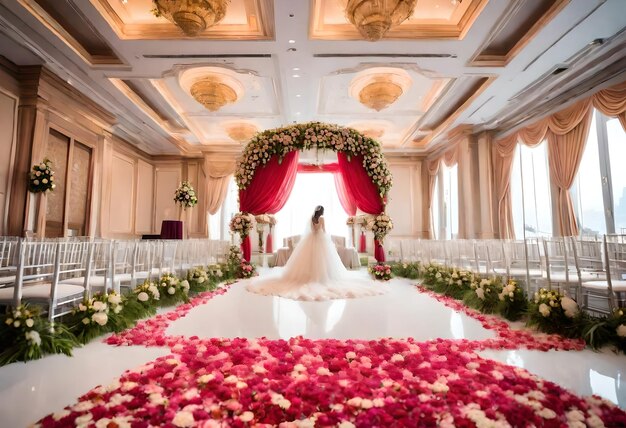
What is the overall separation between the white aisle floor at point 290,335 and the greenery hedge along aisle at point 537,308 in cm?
18

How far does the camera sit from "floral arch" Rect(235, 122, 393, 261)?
604 cm

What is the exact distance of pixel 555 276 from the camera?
11.5 feet

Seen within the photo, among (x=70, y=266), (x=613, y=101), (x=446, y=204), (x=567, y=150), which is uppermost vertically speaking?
(x=613, y=101)

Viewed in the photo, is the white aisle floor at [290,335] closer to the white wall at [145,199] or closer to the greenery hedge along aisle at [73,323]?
the greenery hedge along aisle at [73,323]

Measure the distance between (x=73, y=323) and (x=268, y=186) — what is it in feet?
13.1

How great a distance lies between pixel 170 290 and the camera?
12.7ft

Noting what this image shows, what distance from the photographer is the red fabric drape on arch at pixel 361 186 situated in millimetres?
6211

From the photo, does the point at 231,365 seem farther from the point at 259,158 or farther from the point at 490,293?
the point at 259,158

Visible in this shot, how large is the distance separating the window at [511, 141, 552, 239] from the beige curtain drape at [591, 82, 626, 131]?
→ 4.92ft

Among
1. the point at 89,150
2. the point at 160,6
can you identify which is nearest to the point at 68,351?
the point at 160,6

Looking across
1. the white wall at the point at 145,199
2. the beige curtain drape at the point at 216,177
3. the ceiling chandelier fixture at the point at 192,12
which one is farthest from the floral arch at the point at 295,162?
the white wall at the point at 145,199

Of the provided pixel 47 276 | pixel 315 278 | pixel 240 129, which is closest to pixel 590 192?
pixel 315 278

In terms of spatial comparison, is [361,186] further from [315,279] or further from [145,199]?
[145,199]

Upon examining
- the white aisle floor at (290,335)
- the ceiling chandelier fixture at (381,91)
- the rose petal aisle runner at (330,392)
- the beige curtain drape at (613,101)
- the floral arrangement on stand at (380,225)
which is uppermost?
the ceiling chandelier fixture at (381,91)
